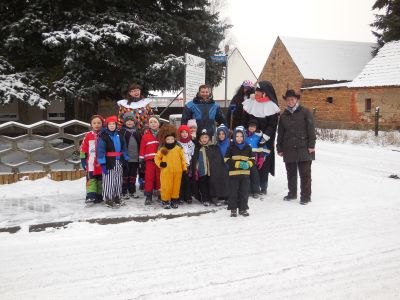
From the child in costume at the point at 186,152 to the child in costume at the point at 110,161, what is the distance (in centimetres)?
103

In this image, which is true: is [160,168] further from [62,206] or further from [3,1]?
[3,1]

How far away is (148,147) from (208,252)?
2.54 metres

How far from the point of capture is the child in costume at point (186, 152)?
6423 mm

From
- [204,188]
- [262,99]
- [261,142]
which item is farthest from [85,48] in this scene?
[261,142]

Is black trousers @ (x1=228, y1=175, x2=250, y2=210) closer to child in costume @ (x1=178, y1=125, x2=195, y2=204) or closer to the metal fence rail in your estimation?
child in costume @ (x1=178, y1=125, x2=195, y2=204)

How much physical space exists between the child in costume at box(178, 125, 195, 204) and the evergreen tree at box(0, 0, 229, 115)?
2956mm

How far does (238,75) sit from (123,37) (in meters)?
32.5

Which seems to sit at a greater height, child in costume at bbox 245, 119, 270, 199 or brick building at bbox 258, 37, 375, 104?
brick building at bbox 258, 37, 375, 104

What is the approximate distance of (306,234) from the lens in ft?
16.5

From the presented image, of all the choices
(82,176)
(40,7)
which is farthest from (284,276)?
(40,7)

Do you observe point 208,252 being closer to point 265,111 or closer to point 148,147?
point 148,147

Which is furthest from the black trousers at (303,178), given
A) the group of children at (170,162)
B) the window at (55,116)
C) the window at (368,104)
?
the window at (368,104)

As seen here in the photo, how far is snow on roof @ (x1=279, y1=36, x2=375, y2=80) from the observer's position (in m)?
31.6

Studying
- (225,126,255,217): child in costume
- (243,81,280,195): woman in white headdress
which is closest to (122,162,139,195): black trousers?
(225,126,255,217): child in costume
